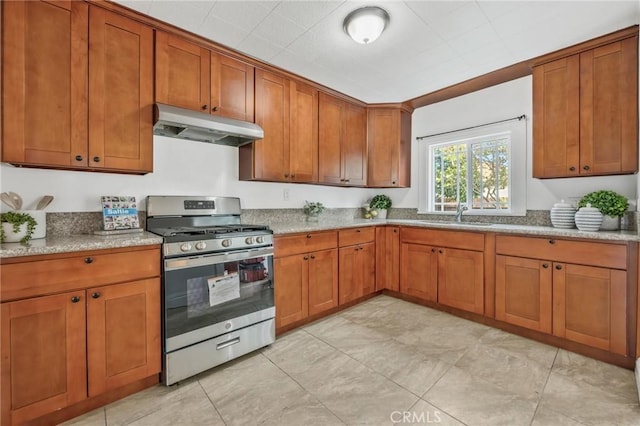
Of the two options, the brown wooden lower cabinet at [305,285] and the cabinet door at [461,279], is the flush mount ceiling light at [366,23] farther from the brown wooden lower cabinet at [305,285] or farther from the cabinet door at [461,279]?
the cabinet door at [461,279]

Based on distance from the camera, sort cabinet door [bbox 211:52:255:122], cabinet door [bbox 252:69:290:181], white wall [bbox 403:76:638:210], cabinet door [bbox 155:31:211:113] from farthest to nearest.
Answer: cabinet door [bbox 252:69:290:181] → white wall [bbox 403:76:638:210] → cabinet door [bbox 211:52:255:122] → cabinet door [bbox 155:31:211:113]

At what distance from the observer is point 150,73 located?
2.06 metres

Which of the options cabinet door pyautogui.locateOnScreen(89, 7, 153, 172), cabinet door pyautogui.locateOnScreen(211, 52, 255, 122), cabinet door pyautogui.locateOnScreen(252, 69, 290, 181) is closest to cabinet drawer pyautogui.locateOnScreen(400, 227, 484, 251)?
cabinet door pyautogui.locateOnScreen(252, 69, 290, 181)

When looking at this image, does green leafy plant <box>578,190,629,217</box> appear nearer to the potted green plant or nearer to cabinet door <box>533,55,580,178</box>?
the potted green plant

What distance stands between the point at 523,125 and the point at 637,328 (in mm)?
1972

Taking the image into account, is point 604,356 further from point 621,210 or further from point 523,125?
point 523,125

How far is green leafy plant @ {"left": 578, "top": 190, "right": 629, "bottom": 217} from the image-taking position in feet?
7.30

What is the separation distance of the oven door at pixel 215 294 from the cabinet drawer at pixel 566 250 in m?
2.08

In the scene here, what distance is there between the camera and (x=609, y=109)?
2.24 metres

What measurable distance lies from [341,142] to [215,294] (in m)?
2.25

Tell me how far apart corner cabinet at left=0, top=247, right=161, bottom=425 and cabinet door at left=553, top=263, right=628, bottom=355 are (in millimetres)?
2927

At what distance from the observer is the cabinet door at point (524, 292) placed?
230cm

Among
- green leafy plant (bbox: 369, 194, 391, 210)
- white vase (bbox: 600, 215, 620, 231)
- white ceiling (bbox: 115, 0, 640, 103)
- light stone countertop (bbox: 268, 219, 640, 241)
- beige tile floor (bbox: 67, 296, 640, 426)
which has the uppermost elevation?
white ceiling (bbox: 115, 0, 640, 103)

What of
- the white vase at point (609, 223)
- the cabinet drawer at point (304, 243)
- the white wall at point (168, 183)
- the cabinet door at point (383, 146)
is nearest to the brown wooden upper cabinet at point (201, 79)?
the white wall at point (168, 183)
